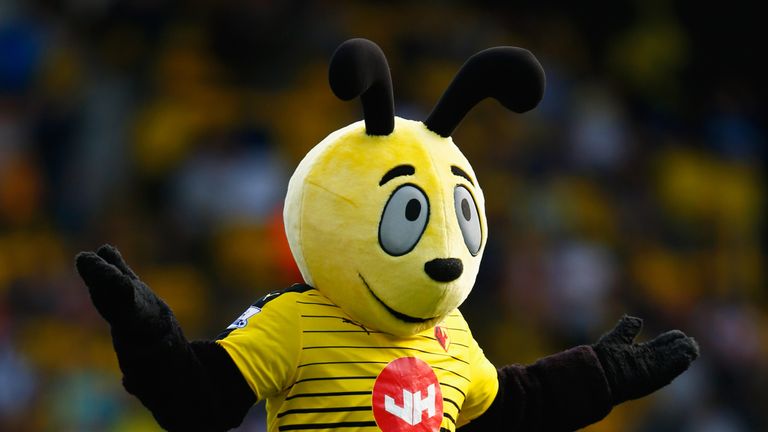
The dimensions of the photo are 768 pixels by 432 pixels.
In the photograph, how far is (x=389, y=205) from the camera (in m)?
2.82

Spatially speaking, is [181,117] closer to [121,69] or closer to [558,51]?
[121,69]

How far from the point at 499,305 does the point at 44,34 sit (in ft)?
10.3

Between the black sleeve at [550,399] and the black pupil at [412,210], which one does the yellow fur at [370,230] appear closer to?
the black pupil at [412,210]

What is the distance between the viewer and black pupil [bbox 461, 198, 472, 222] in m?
2.89

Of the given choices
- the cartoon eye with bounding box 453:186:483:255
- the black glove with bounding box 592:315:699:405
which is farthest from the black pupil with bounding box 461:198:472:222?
the black glove with bounding box 592:315:699:405

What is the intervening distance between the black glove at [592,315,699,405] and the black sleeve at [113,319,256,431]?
2.86ft

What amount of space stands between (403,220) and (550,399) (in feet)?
2.02

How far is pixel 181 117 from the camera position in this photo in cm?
786

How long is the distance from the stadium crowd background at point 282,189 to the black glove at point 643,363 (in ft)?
10.8

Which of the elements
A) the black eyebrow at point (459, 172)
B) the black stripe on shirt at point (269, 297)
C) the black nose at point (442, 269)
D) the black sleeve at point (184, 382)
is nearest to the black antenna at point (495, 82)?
the black eyebrow at point (459, 172)

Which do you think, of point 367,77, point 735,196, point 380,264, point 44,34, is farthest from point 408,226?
point 735,196

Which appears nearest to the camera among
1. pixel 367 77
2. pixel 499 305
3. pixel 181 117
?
pixel 367 77

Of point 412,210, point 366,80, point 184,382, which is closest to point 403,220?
point 412,210

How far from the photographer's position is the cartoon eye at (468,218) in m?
2.88
